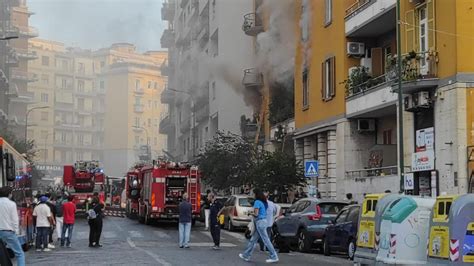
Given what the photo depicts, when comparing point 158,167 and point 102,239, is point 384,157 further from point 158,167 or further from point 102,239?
point 102,239

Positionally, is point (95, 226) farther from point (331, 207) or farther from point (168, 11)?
point (168, 11)

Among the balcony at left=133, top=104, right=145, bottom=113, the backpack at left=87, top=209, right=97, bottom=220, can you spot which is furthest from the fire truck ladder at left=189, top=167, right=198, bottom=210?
the balcony at left=133, top=104, right=145, bottom=113

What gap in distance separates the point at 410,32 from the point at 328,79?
8.82 meters

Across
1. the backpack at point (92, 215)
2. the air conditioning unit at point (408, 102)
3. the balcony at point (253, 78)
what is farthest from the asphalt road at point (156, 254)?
the balcony at point (253, 78)

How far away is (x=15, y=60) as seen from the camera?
85250 millimetres

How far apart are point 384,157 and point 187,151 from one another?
153 feet

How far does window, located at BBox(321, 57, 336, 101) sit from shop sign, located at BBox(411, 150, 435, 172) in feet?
27.9

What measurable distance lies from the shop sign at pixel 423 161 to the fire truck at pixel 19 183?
39.7ft

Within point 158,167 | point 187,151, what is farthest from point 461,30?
point 187,151

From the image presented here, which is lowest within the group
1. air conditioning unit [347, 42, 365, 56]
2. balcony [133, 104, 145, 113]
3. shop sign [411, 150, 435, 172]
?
shop sign [411, 150, 435, 172]

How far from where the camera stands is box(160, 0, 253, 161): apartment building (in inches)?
2168

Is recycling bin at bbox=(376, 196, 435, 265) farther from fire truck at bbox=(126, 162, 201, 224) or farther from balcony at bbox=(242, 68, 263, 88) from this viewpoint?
balcony at bbox=(242, 68, 263, 88)

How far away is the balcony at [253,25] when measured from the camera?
4644 cm

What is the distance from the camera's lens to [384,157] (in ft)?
100.0
